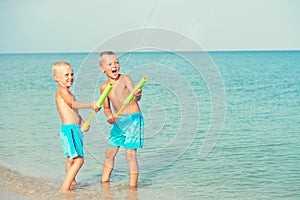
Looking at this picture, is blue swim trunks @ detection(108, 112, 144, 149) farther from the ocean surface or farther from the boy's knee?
the ocean surface

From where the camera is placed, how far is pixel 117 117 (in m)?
5.86

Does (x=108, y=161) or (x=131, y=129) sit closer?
(x=131, y=129)

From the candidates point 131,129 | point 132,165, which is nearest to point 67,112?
point 131,129

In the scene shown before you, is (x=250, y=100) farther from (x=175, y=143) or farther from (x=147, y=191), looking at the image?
(x=147, y=191)

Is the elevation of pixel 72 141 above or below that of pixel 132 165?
above

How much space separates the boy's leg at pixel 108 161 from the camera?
6.32m

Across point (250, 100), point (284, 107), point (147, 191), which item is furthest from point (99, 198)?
point (250, 100)

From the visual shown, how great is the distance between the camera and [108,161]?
644 centimetres

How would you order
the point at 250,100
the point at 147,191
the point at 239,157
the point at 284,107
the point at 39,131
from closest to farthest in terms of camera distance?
1. the point at 147,191
2. the point at 239,157
3. the point at 39,131
4. the point at 284,107
5. the point at 250,100

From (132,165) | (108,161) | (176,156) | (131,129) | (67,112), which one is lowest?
(132,165)

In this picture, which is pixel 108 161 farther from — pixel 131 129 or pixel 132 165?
pixel 131 129

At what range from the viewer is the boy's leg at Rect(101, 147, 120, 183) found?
249 inches

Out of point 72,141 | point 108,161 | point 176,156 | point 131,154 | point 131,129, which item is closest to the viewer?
point 72,141

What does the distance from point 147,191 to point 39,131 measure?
15.8 ft
